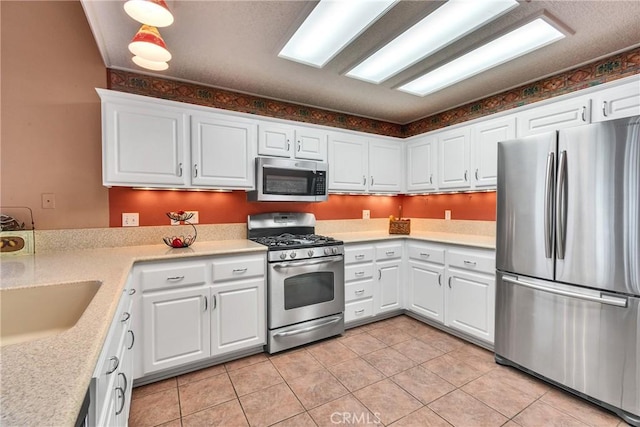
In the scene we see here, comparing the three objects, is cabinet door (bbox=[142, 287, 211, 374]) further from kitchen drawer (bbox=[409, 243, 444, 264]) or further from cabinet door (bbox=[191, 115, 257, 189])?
kitchen drawer (bbox=[409, 243, 444, 264])

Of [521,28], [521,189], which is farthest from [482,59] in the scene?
[521,189]


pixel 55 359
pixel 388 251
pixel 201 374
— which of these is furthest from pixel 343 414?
pixel 388 251

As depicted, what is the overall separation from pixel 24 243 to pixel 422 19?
3104mm

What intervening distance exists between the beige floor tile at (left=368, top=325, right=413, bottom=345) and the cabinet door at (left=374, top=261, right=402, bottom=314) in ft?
0.69

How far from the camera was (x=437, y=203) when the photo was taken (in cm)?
380

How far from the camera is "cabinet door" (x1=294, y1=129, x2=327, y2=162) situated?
3074mm

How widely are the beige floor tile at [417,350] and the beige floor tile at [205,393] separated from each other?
4.89 feet

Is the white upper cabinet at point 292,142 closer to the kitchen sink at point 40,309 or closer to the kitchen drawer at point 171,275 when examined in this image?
the kitchen drawer at point 171,275

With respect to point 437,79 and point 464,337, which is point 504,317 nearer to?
point 464,337

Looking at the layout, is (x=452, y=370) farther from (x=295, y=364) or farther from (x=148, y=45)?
A: (x=148, y=45)

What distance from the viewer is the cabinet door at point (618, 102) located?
78.5 inches

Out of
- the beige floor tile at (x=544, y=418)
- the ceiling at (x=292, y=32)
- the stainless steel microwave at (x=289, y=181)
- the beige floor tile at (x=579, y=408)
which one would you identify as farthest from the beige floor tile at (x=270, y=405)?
the ceiling at (x=292, y=32)

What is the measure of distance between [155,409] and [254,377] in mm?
665

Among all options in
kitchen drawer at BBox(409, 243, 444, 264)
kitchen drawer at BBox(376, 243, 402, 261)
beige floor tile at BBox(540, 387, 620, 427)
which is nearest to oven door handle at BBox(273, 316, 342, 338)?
kitchen drawer at BBox(376, 243, 402, 261)
